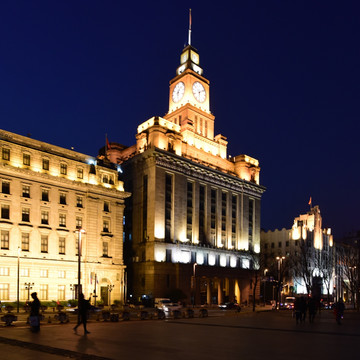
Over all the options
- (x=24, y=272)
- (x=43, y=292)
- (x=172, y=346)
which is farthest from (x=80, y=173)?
(x=172, y=346)

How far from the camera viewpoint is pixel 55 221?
207 ft

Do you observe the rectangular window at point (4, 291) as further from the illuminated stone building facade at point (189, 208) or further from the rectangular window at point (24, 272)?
the illuminated stone building facade at point (189, 208)

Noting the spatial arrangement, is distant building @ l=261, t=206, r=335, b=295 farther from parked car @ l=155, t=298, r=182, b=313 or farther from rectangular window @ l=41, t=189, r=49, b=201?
rectangular window @ l=41, t=189, r=49, b=201

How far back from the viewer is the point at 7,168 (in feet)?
189

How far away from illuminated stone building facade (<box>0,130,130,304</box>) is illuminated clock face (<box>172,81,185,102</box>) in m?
43.2

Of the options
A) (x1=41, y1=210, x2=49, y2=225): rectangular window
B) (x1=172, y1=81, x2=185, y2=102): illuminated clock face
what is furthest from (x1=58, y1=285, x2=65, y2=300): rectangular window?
(x1=172, y1=81, x2=185, y2=102): illuminated clock face

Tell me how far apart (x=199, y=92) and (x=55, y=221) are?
6025cm

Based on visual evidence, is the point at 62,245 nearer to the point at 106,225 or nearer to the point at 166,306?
the point at 106,225

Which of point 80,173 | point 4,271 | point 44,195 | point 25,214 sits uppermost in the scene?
point 80,173

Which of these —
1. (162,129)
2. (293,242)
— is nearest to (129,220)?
(162,129)

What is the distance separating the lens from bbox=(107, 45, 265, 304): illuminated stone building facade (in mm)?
82562

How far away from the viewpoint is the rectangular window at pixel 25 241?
59.2 metres

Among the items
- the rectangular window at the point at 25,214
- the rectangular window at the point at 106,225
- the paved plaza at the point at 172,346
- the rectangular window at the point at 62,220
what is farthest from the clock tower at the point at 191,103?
the paved plaza at the point at 172,346

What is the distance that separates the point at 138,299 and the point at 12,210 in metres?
31.9
